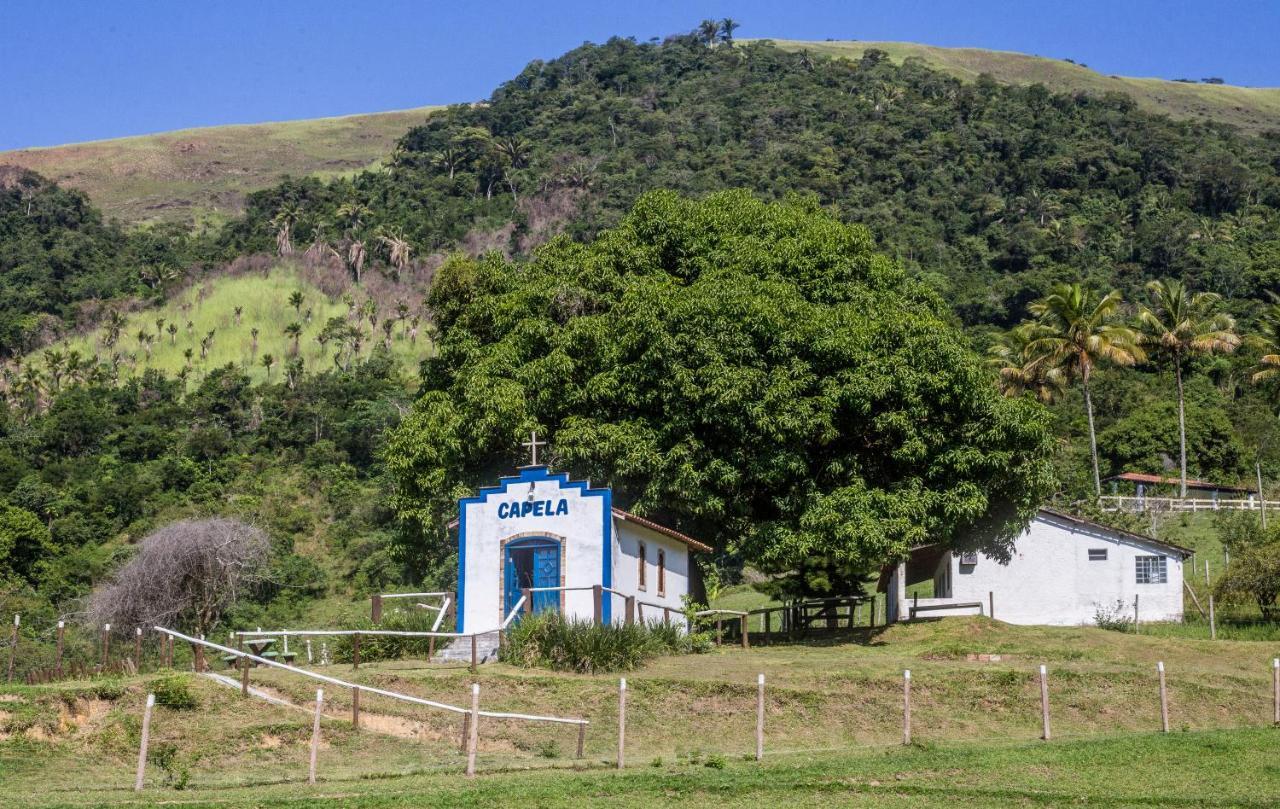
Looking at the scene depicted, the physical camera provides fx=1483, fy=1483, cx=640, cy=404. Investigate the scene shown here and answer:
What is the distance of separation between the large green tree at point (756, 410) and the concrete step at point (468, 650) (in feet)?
21.5

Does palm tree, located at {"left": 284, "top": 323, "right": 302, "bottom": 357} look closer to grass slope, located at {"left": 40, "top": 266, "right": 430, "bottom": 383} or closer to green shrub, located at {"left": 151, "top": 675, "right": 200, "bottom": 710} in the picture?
grass slope, located at {"left": 40, "top": 266, "right": 430, "bottom": 383}

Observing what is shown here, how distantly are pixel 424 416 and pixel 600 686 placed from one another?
47.5ft

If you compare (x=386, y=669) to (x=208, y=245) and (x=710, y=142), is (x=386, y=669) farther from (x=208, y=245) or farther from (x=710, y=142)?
(x=710, y=142)

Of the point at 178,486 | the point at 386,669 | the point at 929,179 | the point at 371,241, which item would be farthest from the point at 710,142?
the point at 386,669

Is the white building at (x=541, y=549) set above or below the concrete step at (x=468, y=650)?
above

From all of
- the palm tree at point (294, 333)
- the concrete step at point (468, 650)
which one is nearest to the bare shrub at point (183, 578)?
the concrete step at point (468, 650)

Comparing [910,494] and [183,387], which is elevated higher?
[183,387]

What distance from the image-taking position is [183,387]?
9656 cm

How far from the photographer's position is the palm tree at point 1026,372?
61625mm

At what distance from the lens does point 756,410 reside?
33531 millimetres

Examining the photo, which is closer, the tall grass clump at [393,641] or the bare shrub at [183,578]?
A: the tall grass clump at [393,641]

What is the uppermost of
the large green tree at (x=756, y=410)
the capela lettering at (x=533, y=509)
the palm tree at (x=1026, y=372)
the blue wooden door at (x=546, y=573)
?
the palm tree at (x=1026, y=372)

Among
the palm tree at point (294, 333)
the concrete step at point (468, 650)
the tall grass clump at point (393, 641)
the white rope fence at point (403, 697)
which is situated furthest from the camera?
the palm tree at point (294, 333)

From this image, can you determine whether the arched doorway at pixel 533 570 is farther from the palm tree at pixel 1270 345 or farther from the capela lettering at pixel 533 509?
the palm tree at pixel 1270 345
